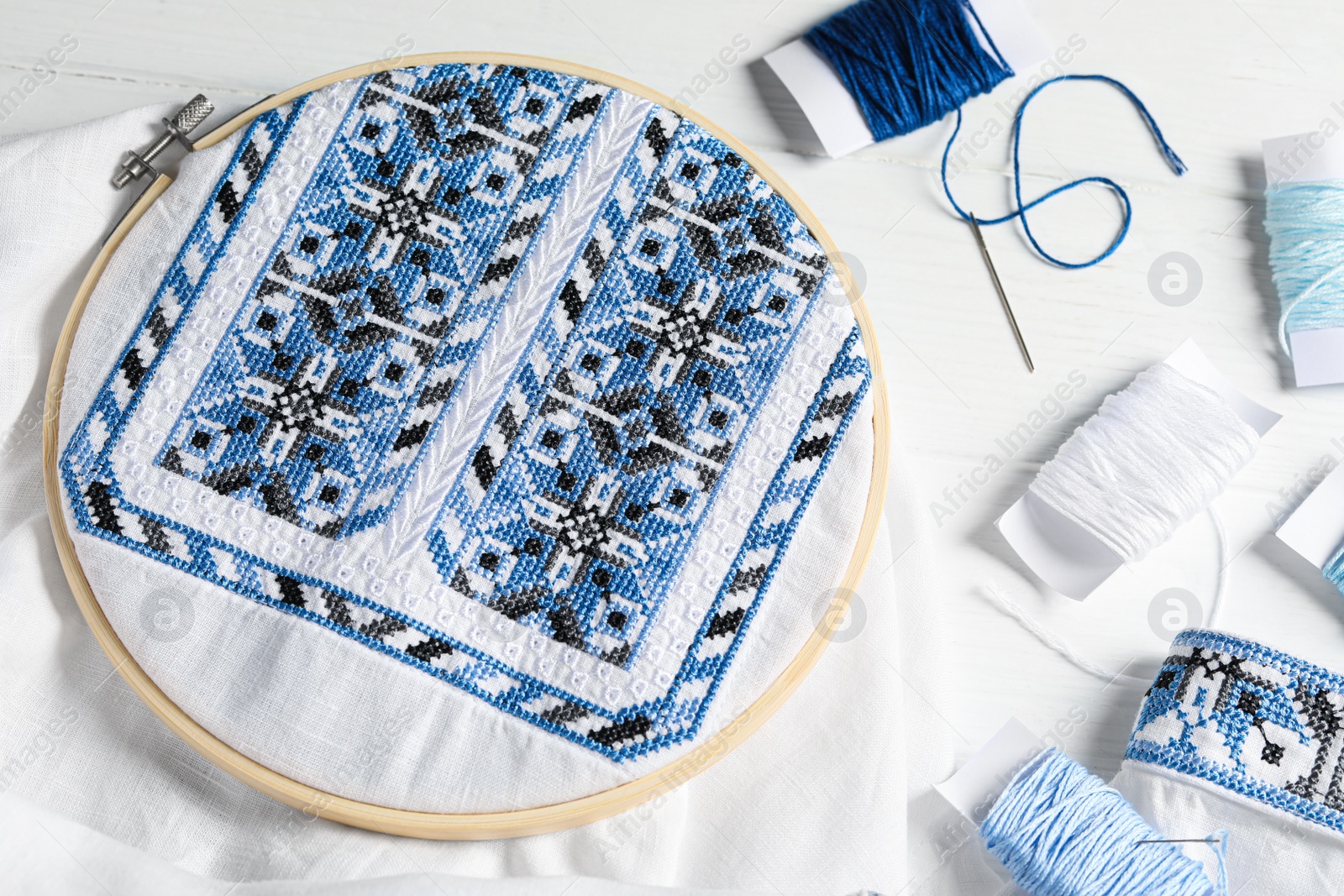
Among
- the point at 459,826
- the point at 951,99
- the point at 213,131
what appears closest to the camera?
the point at 459,826

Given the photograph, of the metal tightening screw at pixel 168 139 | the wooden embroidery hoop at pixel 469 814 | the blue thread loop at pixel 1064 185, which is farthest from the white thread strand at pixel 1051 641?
the metal tightening screw at pixel 168 139

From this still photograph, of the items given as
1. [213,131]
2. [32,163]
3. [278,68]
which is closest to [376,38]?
[278,68]

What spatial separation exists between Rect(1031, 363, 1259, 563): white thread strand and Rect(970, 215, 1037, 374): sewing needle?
0.10 m

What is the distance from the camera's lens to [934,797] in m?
1.00

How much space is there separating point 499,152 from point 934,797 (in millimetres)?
738

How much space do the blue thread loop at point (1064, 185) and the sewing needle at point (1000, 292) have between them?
1 cm

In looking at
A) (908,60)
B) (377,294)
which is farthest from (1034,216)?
(377,294)

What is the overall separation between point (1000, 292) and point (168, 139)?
2.77ft

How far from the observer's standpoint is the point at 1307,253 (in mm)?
1059

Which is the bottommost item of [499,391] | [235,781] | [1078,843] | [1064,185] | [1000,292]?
[235,781]

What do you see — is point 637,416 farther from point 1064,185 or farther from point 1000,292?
point 1064,185

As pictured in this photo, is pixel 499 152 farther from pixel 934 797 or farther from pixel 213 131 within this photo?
pixel 934 797

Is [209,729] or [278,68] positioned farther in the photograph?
[278,68]

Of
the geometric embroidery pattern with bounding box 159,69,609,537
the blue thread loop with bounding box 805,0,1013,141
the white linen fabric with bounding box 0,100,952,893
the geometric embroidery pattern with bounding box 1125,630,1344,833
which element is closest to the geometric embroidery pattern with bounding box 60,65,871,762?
the geometric embroidery pattern with bounding box 159,69,609,537
